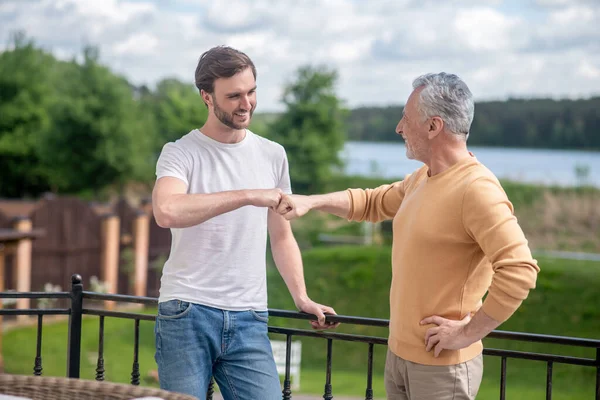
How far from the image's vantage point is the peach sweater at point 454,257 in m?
1.61

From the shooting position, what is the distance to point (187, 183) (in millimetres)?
1921

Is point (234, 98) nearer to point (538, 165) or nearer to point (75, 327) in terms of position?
point (75, 327)

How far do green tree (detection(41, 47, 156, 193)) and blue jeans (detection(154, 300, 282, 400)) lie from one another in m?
25.6

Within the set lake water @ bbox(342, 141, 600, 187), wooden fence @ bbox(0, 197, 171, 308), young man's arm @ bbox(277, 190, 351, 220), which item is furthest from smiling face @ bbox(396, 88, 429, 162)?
lake water @ bbox(342, 141, 600, 187)

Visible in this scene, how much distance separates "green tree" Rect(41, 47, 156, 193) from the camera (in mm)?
26438

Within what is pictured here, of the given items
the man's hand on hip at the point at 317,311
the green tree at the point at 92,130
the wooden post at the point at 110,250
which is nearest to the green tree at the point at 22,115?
the green tree at the point at 92,130

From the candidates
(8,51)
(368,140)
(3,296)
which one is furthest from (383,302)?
(8,51)

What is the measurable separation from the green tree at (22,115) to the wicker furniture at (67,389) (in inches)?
1089

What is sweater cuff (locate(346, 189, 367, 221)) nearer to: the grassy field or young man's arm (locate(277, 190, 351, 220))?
young man's arm (locate(277, 190, 351, 220))

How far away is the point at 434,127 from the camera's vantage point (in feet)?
5.79

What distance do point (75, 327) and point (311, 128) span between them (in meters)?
27.9

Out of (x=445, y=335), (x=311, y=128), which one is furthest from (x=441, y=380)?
(x=311, y=128)

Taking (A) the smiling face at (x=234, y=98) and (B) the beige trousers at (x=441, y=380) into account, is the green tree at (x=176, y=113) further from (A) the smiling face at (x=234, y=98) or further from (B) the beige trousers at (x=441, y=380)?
(B) the beige trousers at (x=441, y=380)

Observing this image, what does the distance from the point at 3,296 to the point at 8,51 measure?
29.6 metres
